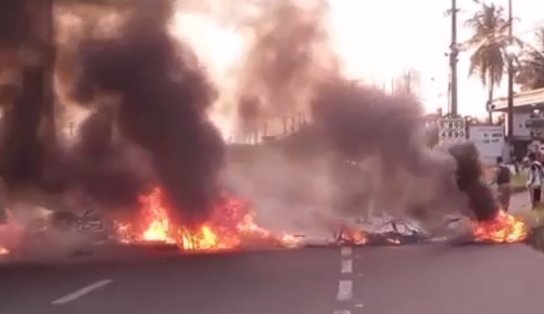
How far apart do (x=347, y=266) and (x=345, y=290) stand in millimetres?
3111

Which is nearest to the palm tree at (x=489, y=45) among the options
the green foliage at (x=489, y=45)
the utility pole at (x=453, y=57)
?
the green foliage at (x=489, y=45)

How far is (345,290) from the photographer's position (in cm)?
1295

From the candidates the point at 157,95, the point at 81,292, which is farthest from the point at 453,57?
the point at 81,292

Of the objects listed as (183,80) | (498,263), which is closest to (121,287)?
(498,263)

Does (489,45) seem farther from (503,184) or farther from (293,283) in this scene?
(293,283)

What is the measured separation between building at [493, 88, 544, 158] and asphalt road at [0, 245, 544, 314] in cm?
4057

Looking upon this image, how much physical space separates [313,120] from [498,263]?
5.99 metres

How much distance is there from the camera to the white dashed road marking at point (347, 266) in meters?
15.3

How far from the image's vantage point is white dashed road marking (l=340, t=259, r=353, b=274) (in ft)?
50.1

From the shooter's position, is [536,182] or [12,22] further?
[536,182]

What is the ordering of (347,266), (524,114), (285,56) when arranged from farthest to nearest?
(524,114) → (285,56) → (347,266)

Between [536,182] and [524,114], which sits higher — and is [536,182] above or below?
below

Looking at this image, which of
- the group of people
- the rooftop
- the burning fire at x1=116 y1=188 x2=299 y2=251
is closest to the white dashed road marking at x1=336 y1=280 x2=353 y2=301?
the burning fire at x1=116 y1=188 x2=299 y2=251

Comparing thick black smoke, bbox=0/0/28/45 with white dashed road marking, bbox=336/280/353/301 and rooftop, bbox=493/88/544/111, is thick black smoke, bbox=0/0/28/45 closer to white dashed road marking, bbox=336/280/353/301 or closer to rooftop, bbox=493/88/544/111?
white dashed road marking, bbox=336/280/353/301
